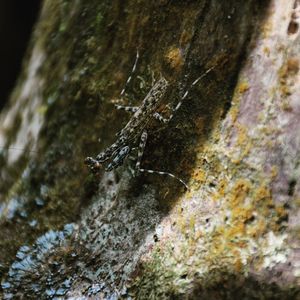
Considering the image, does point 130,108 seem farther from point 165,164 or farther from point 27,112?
point 27,112

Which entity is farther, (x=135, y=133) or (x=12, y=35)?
(x=12, y=35)

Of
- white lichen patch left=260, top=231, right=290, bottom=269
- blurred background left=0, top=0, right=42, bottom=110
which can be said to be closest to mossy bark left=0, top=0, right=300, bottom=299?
white lichen patch left=260, top=231, right=290, bottom=269

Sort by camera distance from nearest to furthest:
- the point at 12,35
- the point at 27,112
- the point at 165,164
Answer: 1. the point at 165,164
2. the point at 27,112
3. the point at 12,35

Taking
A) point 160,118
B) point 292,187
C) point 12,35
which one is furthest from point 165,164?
point 12,35

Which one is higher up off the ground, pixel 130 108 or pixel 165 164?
pixel 130 108

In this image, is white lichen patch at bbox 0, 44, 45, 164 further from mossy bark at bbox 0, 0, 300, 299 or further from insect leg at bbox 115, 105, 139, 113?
insect leg at bbox 115, 105, 139, 113
